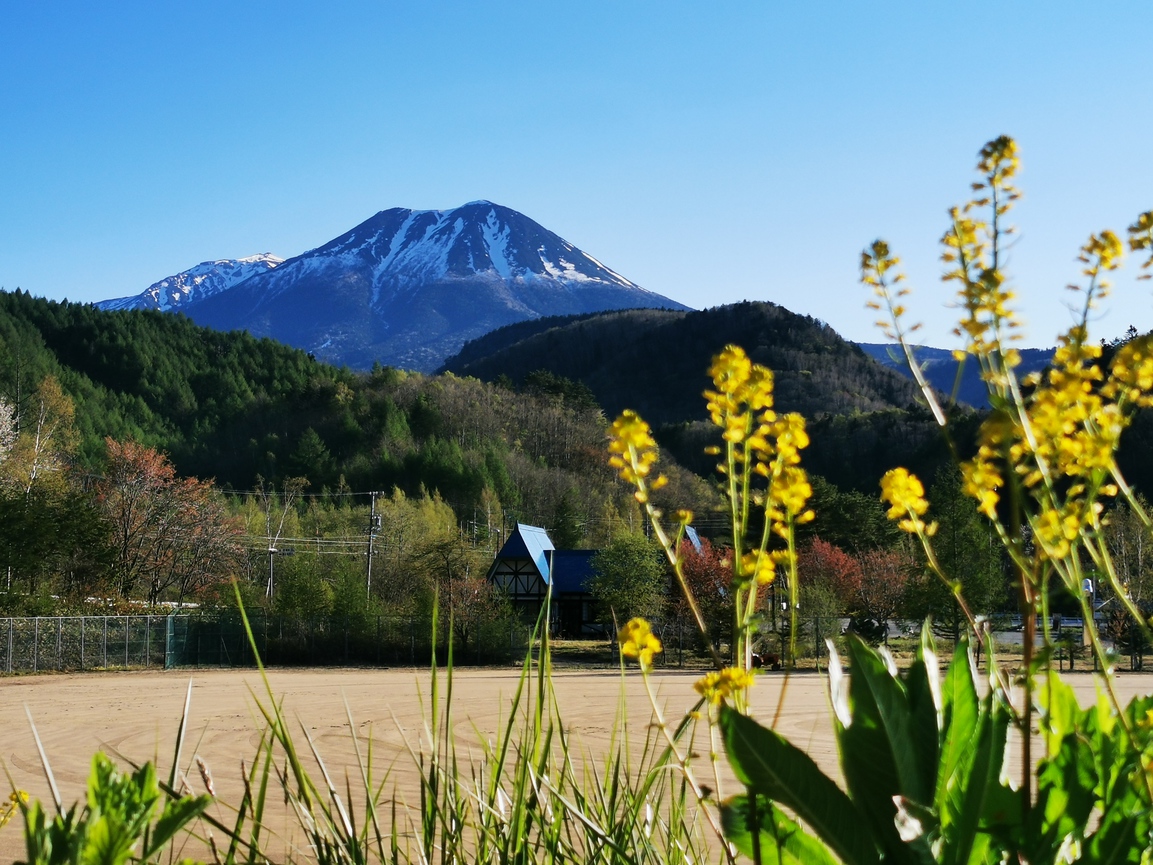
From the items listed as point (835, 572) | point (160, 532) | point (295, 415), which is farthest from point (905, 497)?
point (295, 415)

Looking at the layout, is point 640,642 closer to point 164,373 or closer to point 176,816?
→ point 176,816

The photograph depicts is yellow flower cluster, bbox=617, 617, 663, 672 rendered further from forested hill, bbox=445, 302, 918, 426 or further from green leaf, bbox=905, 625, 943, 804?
forested hill, bbox=445, 302, 918, 426

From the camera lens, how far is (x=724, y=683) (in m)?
1.28

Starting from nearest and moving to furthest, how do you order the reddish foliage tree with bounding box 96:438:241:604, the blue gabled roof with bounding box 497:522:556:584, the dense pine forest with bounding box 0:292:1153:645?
the dense pine forest with bounding box 0:292:1153:645, the reddish foliage tree with bounding box 96:438:241:604, the blue gabled roof with bounding box 497:522:556:584

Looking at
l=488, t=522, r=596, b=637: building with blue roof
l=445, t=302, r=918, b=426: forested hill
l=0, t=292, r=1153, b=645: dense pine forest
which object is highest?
l=445, t=302, r=918, b=426: forested hill

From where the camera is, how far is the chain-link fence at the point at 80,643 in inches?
1091

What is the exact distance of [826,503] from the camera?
39.5 metres

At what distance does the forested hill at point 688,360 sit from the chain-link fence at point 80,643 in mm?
85927

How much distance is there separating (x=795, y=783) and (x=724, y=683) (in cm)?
14

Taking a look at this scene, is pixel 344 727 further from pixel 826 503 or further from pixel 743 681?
→ pixel 826 503

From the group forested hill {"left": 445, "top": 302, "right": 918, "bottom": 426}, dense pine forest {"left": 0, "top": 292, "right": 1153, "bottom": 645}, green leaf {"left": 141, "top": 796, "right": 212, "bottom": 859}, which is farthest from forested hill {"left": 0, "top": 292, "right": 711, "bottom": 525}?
green leaf {"left": 141, "top": 796, "right": 212, "bottom": 859}

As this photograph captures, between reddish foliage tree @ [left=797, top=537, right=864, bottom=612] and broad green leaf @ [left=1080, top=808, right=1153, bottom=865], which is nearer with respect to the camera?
broad green leaf @ [left=1080, top=808, right=1153, bottom=865]

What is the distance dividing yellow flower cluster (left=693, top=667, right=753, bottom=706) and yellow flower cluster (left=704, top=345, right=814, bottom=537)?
21 cm

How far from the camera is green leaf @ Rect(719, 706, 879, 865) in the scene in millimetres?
1228
